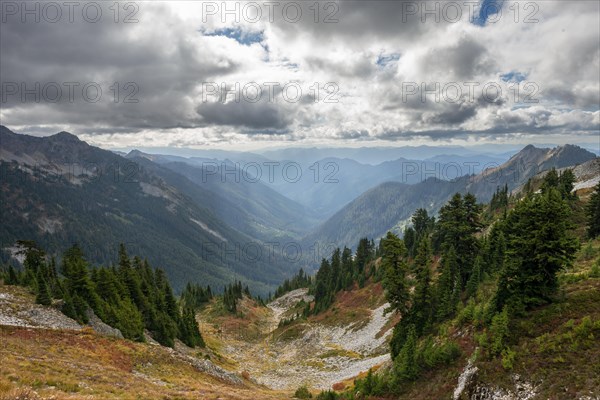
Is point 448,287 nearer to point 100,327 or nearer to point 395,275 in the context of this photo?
point 395,275

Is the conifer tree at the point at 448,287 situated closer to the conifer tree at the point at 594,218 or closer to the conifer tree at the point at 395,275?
the conifer tree at the point at 395,275

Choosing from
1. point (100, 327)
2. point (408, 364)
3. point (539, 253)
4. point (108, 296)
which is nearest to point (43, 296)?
point (100, 327)

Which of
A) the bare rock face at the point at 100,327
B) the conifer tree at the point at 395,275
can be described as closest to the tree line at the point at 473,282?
the conifer tree at the point at 395,275

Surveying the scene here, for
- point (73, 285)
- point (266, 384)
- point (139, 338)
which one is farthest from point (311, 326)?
point (73, 285)

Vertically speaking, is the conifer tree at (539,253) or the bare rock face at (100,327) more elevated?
the conifer tree at (539,253)

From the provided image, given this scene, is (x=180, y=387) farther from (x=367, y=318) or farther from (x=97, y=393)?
(x=367, y=318)

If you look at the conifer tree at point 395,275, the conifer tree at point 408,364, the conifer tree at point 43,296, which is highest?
the conifer tree at point 395,275

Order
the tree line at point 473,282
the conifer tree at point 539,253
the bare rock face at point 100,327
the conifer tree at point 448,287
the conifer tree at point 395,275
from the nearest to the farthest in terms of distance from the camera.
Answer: the conifer tree at point 539,253 → the tree line at point 473,282 → the conifer tree at point 448,287 → the conifer tree at point 395,275 → the bare rock face at point 100,327

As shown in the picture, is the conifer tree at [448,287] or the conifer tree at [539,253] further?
the conifer tree at [448,287]

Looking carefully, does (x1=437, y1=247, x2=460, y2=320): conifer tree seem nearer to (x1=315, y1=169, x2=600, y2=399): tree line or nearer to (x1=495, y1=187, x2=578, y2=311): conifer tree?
(x1=315, y1=169, x2=600, y2=399): tree line

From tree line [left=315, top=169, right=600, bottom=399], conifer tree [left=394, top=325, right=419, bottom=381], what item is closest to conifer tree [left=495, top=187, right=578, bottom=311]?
tree line [left=315, top=169, right=600, bottom=399]
